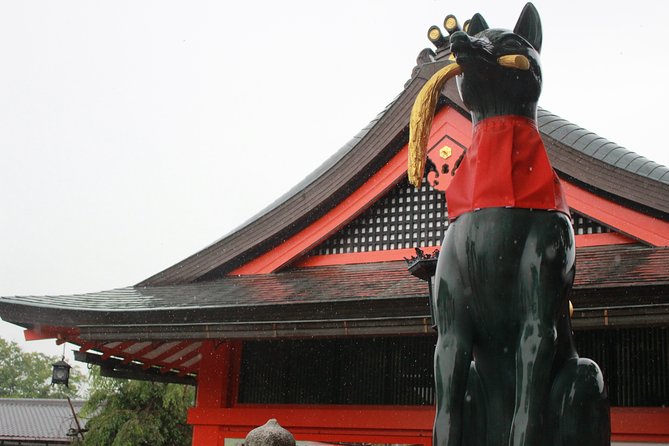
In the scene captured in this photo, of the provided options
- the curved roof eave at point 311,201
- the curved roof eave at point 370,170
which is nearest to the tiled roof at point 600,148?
the curved roof eave at point 370,170

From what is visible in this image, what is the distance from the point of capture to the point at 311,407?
7.20 meters

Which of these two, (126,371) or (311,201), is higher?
(311,201)


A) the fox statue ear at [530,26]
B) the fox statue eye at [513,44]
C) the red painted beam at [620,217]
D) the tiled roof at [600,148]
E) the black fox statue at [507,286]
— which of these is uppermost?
the tiled roof at [600,148]

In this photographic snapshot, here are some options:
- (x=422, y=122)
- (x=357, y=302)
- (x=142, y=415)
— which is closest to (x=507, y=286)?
(x=422, y=122)

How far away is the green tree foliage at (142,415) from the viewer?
13344 millimetres

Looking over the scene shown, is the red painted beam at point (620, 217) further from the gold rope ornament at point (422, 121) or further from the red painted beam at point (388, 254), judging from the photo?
the gold rope ornament at point (422, 121)

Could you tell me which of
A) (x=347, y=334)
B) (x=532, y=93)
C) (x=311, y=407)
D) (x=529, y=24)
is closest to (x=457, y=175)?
(x=532, y=93)

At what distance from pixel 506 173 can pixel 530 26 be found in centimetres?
62

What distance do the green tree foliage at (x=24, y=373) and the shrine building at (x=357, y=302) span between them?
3625 cm

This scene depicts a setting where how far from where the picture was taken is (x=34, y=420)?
70.9 ft

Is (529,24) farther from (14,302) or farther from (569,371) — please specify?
(14,302)

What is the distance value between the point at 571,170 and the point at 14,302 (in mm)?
4695

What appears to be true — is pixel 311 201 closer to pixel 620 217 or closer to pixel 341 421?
pixel 341 421

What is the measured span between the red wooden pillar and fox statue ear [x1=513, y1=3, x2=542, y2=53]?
16.8 ft
